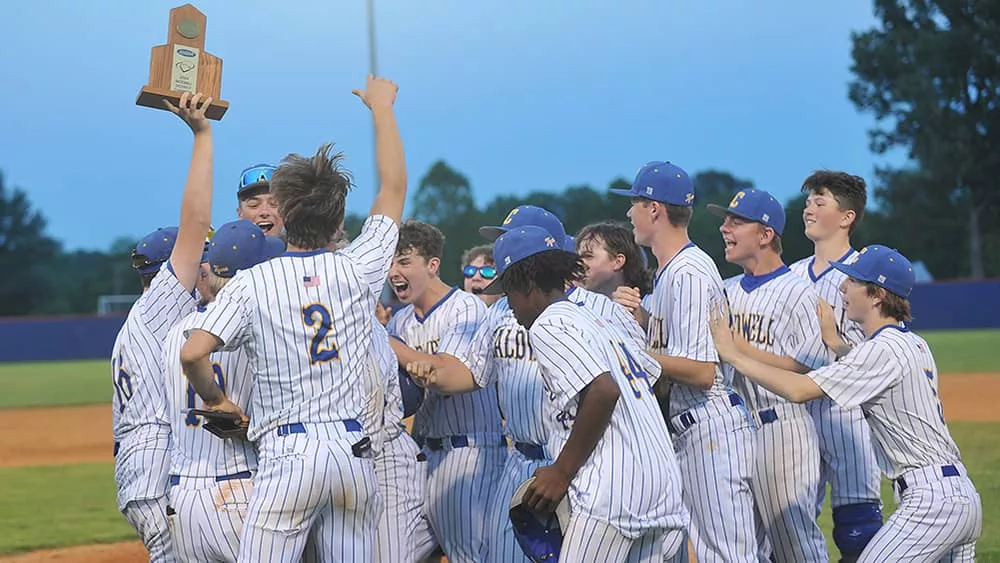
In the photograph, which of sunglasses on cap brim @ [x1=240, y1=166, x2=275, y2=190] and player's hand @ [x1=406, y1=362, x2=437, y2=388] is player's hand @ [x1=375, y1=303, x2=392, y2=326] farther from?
player's hand @ [x1=406, y1=362, x2=437, y2=388]

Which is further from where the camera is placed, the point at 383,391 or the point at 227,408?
the point at 383,391

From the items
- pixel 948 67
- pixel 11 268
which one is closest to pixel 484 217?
pixel 948 67

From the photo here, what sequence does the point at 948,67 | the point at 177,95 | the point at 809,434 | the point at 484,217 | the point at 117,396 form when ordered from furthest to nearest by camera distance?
the point at 484,217, the point at 948,67, the point at 809,434, the point at 117,396, the point at 177,95

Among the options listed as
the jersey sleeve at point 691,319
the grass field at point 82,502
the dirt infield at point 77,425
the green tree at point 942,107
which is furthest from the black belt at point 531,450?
the green tree at point 942,107

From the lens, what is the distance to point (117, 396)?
188 inches

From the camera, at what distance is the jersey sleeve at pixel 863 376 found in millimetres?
4742

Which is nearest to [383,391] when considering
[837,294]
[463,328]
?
[463,328]

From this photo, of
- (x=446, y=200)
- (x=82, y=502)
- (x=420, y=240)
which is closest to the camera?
(x=420, y=240)

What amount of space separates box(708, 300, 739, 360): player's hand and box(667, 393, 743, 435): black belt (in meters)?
0.32

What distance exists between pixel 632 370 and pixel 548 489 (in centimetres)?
52

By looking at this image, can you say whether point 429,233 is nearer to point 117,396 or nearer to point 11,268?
point 117,396

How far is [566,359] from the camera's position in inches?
151

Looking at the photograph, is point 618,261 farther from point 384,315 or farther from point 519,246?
point 519,246

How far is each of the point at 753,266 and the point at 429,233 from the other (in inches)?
67.7
